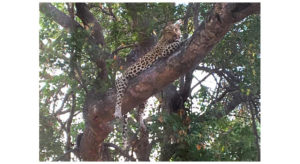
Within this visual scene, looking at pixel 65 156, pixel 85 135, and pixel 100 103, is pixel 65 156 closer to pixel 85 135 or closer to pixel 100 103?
pixel 85 135

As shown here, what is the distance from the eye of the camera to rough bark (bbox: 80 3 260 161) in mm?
4629

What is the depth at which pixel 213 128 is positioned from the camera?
6289mm

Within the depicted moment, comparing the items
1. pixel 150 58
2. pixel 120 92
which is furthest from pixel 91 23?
pixel 120 92

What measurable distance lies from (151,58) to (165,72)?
834 mm

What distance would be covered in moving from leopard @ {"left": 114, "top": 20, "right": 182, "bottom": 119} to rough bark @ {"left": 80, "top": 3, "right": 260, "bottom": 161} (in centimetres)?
11

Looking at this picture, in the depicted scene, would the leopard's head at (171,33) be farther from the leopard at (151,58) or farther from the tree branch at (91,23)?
the tree branch at (91,23)

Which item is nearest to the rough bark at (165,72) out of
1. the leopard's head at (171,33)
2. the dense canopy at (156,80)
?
the dense canopy at (156,80)

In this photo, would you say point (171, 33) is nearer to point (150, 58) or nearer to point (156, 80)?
point (150, 58)

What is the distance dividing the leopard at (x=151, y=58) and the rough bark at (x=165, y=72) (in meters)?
0.11

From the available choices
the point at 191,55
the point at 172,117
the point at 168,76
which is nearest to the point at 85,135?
the point at 172,117

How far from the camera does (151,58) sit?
5.92 meters

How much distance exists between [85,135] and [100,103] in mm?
838

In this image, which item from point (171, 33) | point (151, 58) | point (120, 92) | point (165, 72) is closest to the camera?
point (165, 72)

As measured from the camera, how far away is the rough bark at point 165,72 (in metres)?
4.63
